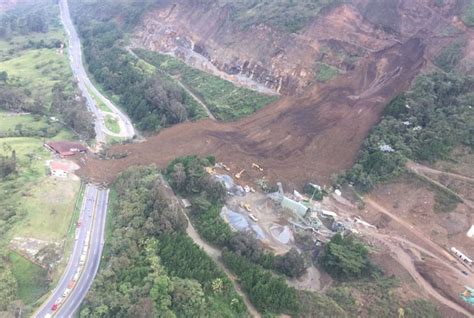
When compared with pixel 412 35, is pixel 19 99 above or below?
below

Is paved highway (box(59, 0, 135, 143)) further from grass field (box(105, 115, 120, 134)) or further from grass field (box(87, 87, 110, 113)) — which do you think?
grass field (box(105, 115, 120, 134))

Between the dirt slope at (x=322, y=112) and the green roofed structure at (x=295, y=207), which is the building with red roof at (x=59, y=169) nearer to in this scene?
the dirt slope at (x=322, y=112)

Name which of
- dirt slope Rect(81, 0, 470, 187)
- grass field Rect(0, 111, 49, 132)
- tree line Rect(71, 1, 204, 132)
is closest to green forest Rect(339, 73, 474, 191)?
dirt slope Rect(81, 0, 470, 187)

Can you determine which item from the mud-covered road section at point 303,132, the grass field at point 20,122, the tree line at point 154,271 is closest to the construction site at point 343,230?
the mud-covered road section at point 303,132

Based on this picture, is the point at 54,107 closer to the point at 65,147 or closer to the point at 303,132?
the point at 65,147

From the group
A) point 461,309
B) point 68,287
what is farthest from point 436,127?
point 68,287

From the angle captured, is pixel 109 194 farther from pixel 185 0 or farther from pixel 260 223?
pixel 185 0

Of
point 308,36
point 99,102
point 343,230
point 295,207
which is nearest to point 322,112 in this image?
point 308,36
